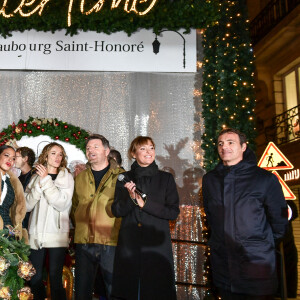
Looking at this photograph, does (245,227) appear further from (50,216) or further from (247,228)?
(50,216)

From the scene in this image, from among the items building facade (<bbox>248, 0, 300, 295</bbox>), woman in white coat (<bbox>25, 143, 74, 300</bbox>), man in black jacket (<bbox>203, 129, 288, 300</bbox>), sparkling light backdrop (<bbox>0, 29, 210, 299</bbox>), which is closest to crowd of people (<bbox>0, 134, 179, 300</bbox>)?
woman in white coat (<bbox>25, 143, 74, 300</bbox>)

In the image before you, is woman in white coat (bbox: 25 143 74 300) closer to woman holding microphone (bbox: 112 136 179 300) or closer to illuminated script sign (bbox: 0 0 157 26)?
woman holding microphone (bbox: 112 136 179 300)

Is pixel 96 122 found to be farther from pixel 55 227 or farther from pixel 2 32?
pixel 55 227

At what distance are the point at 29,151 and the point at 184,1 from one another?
328 centimetres

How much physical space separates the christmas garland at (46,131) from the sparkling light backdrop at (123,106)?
7.8 inches

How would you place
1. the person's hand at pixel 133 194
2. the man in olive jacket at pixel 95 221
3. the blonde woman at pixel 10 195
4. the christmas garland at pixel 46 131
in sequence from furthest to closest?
the christmas garland at pixel 46 131, the blonde woman at pixel 10 195, the man in olive jacket at pixel 95 221, the person's hand at pixel 133 194

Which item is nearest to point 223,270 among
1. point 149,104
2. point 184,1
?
point 149,104


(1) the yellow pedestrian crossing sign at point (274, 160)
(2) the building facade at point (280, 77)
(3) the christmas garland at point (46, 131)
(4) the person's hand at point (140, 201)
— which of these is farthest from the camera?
(2) the building facade at point (280, 77)

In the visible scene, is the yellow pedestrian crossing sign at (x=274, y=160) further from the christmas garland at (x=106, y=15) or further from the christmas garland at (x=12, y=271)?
the christmas garland at (x=12, y=271)

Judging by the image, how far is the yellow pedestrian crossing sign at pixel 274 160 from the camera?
6.45 meters

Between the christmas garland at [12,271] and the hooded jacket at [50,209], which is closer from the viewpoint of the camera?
the christmas garland at [12,271]

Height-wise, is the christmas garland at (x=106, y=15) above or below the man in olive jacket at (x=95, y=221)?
above

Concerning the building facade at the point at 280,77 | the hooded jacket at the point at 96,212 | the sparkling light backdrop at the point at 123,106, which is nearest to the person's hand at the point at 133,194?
the hooded jacket at the point at 96,212

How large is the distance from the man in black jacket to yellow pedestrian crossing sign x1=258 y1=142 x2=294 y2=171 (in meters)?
2.95
